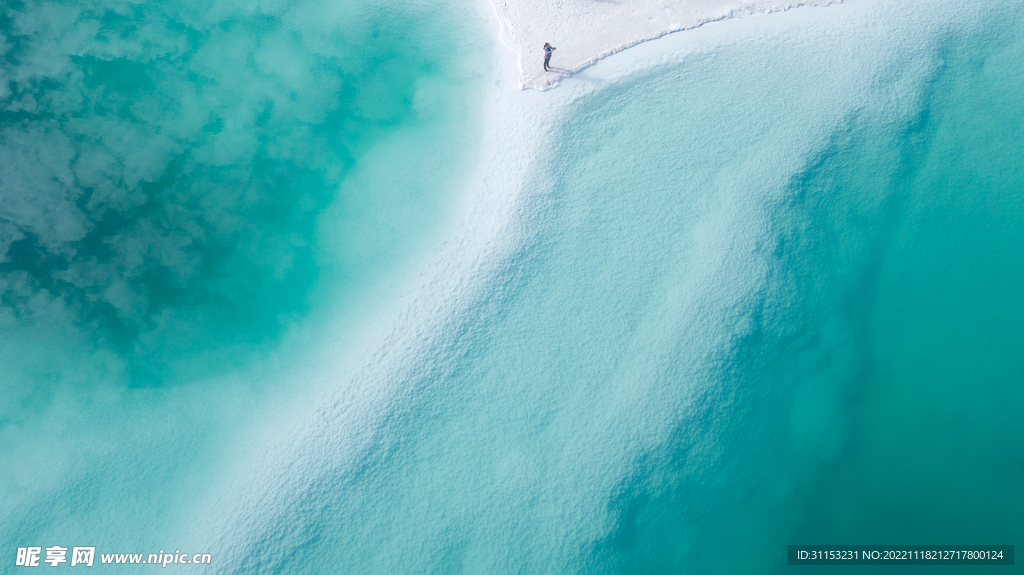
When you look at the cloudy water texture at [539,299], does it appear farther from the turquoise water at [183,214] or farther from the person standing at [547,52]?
the person standing at [547,52]

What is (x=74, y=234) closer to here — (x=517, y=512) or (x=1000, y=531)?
(x=517, y=512)

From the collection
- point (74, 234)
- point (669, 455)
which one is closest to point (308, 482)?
point (669, 455)

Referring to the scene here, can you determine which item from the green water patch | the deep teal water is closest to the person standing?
the deep teal water

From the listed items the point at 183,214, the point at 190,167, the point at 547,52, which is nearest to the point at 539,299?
the point at 547,52

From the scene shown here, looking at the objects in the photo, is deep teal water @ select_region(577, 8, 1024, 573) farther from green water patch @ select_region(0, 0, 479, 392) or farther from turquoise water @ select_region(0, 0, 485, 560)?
green water patch @ select_region(0, 0, 479, 392)

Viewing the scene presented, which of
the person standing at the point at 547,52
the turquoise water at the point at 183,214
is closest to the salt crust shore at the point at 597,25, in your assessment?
the person standing at the point at 547,52

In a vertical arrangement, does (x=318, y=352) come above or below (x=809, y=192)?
below

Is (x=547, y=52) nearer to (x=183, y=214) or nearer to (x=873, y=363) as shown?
(x=183, y=214)
